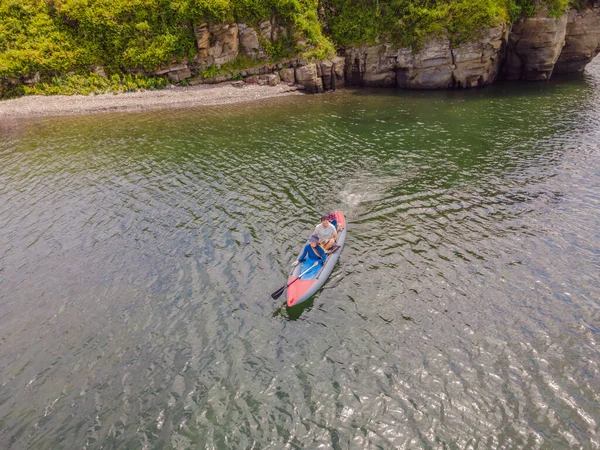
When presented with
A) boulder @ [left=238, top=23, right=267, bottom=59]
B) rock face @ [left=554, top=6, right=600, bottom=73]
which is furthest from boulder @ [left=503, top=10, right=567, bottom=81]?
boulder @ [left=238, top=23, right=267, bottom=59]

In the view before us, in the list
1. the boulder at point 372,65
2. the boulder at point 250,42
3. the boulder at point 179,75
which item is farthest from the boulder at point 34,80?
the boulder at point 372,65

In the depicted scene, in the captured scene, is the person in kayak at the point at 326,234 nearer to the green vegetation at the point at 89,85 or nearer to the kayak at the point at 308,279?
the kayak at the point at 308,279

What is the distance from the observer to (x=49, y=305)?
1344cm

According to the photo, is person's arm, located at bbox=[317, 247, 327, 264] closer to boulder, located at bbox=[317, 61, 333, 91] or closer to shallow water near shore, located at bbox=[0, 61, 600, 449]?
shallow water near shore, located at bbox=[0, 61, 600, 449]

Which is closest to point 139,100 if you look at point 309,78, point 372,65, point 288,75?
point 288,75

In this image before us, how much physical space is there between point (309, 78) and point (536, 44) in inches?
1028

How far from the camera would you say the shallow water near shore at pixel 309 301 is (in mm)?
9094

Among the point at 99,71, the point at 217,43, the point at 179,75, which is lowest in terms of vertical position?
the point at 179,75

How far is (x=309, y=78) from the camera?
1779 inches

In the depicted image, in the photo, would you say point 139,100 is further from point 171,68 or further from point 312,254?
point 312,254

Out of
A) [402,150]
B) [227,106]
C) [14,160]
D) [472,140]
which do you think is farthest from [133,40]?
[472,140]

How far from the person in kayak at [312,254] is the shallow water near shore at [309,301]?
1068 mm

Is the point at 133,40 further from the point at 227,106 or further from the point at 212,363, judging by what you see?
the point at 212,363

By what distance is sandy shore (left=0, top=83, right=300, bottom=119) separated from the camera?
41.7 m
